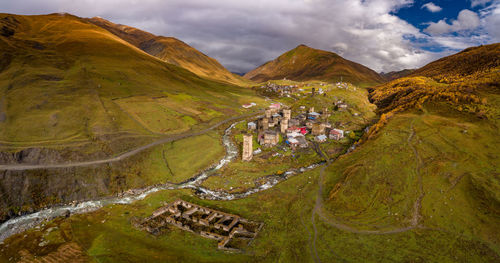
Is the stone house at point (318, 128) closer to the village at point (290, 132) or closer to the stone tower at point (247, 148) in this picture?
the village at point (290, 132)

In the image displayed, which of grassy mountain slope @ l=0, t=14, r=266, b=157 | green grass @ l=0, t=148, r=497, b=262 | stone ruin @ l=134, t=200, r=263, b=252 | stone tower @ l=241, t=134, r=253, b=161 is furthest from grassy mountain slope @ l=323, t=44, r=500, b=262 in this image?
grassy mountain slope @ l=0, t=14, r=266, b=157

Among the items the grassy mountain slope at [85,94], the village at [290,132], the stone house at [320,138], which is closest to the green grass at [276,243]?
the village at [290,132]

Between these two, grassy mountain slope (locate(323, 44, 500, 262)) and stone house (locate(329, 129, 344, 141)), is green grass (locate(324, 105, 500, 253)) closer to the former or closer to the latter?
grassy mountain slope (locate(323, 44, 500, 262))

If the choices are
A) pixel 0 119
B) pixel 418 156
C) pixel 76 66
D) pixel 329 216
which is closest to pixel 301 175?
pixel 329 216

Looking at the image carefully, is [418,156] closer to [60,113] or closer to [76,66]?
[60,113]

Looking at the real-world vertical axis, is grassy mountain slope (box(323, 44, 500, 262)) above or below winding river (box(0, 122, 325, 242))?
above

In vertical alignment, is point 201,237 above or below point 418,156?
below
